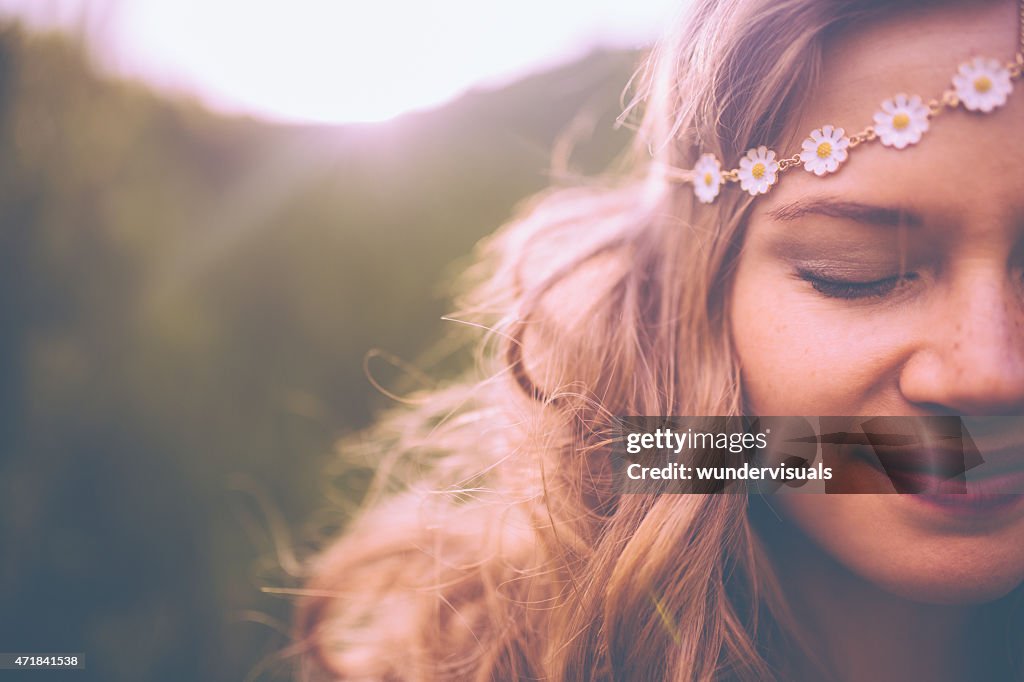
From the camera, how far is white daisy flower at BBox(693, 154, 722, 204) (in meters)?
0.75

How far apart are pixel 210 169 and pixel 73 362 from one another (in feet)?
1.24

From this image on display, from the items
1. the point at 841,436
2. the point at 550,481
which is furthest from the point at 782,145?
the point at 550,481

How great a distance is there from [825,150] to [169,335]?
0.97 meters

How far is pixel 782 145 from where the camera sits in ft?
2.31

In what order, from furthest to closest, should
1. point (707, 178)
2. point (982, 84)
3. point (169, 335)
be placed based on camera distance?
point (169, 335) < point (707, 178) < point (982, 84)

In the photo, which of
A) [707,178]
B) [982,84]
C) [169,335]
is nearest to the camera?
[982,84]

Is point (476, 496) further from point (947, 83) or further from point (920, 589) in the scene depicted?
point (947, 83)

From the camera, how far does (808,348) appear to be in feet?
2.27

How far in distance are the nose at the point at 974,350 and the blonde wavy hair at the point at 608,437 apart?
7.5 inches

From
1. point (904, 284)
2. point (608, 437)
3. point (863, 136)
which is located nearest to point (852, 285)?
point (904, 284)

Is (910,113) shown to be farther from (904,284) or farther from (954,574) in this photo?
(954,574)

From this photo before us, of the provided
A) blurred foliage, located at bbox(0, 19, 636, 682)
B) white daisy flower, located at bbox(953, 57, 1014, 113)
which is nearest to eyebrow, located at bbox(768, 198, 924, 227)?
white daisy flower, located at bbox(953, 57, 1014, 113)

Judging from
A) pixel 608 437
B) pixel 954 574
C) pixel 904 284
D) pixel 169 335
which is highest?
pixel 169 335

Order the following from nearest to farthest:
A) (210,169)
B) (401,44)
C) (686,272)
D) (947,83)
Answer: (947,83), (686,272), (401,44), (210,169)
